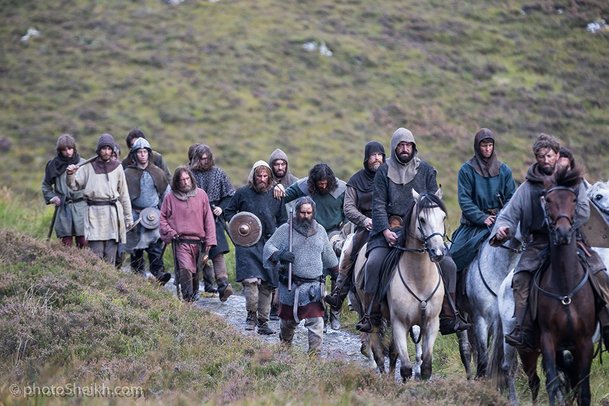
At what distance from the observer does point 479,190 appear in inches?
472

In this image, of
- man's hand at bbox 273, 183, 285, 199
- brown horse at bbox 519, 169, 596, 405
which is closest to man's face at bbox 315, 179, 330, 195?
man's hand at bbox 273, 183, 285, 199

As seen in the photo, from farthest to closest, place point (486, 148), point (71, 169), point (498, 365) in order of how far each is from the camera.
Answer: point (71, 169) → point (486, 148) → point (498, 365)

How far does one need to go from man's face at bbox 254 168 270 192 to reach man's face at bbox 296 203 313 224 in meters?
2.36

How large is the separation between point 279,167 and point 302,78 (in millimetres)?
31107

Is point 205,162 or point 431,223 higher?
point 205,162

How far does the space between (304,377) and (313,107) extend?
113 feet

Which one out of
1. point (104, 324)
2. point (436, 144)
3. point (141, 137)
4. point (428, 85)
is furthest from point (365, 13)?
point (104, 324)

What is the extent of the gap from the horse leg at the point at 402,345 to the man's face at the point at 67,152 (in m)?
6.74

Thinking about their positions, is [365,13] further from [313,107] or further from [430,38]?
[313,107]

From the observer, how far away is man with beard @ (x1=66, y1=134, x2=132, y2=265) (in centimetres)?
1458

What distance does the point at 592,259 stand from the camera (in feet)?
30.6

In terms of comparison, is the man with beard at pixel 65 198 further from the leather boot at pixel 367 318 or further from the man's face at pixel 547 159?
the man's face at pixel 547 159

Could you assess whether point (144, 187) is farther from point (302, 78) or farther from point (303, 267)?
point (302, 78)

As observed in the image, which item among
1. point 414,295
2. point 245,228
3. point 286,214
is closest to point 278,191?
point 286,214
